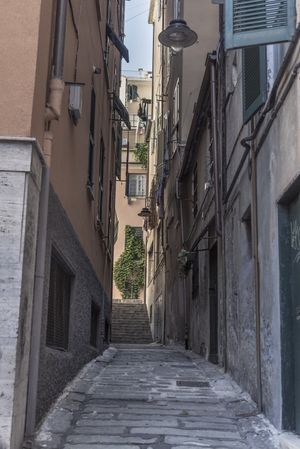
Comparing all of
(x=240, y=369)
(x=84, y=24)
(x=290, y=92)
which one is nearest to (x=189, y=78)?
(x=84, y=24)

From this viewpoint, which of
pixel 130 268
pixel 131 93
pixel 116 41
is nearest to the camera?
pixel 116 41

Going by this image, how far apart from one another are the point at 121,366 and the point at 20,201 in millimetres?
5909

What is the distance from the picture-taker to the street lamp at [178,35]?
965cm

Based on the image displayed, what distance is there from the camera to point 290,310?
5270 millimetres

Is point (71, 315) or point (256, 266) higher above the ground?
point (256, 266)

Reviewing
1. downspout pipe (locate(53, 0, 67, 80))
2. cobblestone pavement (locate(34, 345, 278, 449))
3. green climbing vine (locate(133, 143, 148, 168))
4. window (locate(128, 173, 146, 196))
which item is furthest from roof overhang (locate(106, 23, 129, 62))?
window (locate(128, 173, 146, 196))

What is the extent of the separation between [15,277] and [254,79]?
3.55 metres

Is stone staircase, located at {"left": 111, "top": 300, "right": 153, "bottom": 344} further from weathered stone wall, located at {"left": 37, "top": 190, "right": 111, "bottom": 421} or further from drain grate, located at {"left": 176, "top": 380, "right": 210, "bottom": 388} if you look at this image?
drain grate, located at {"left": 176, "top": 380, "right": 210, "bottom": 388}

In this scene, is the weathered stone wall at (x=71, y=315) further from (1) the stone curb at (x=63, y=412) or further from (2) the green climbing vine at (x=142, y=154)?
(2) the green climbing vine at (x=142, y=154)

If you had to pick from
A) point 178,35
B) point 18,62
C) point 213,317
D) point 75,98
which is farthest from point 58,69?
point 213,317

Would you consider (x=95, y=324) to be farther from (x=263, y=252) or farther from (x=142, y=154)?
(x=142, y=154)

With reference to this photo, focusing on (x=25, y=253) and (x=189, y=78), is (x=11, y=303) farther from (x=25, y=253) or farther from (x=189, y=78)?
(x=189, y=78)

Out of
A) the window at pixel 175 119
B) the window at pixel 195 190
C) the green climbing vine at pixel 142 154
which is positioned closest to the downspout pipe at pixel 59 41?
the window at pixel 195 190

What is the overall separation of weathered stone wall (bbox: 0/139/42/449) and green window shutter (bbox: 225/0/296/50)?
201 centimetres
